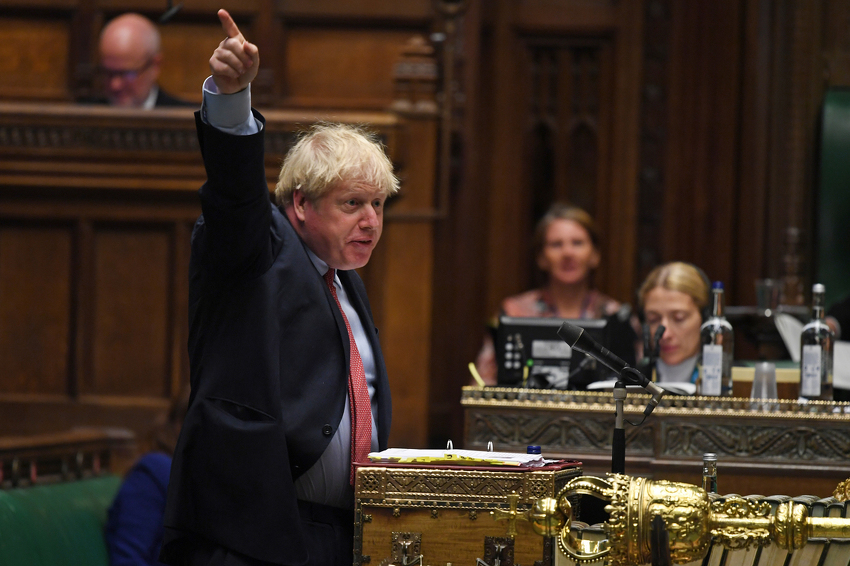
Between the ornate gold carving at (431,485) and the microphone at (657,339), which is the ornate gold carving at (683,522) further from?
the microphone at (657,339)

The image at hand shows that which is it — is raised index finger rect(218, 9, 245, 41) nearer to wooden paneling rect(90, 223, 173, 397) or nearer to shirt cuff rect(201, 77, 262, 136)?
shirt cuff rect(201, 77, 262, 136)

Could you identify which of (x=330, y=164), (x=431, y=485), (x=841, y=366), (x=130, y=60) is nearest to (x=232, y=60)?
(x=330, y=164)

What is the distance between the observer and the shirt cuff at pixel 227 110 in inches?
76.9

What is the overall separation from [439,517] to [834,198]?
404 centimetres

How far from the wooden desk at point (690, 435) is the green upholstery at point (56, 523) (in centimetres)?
127

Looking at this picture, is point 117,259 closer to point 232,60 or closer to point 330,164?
point 330,164

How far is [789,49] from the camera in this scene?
18.2 feet

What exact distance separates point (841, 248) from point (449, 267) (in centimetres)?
193

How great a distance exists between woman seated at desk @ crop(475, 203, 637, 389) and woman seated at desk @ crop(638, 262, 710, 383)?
34.6 inches

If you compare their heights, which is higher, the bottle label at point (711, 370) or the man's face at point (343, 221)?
the man's face at point (343, 221)

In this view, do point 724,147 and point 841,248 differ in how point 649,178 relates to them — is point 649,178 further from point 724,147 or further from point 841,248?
point 841,248

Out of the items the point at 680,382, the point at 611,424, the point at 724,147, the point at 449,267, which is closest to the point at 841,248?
the point at 724,147

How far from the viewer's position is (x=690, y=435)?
3.06 meters

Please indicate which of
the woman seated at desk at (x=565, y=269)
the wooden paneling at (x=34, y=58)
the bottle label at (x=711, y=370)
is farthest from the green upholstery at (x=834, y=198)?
the wooden paneling at (x=34, y=58)
